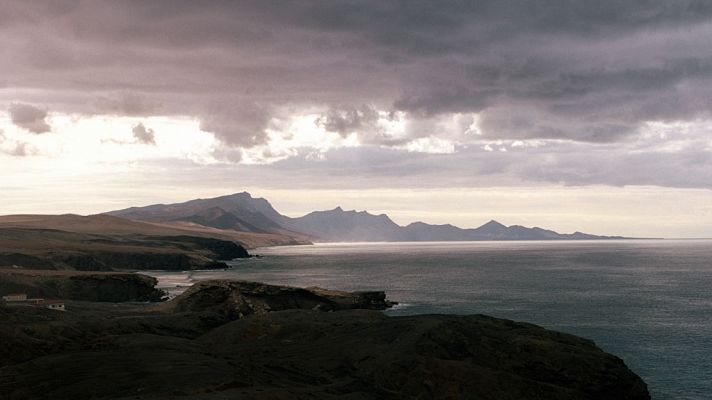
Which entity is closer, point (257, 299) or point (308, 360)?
point (308, 360)

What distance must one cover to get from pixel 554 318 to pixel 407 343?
6097cm

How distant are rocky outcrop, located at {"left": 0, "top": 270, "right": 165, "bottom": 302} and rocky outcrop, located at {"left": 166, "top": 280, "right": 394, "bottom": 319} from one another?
40371 millimetres

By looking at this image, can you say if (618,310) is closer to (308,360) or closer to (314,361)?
(314,361)

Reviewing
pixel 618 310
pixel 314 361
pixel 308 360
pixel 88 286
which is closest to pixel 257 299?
pixel 88 286

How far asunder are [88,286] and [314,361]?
103 m

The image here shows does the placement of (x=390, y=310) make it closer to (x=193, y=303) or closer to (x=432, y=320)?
(x=193, y=303)

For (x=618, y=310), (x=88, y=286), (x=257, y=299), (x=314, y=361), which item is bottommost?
(x=618, y=310)

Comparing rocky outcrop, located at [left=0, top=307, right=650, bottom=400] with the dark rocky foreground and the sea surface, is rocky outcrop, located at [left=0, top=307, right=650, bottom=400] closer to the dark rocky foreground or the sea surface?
the dark rocky foreground

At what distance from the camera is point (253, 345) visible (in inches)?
2852

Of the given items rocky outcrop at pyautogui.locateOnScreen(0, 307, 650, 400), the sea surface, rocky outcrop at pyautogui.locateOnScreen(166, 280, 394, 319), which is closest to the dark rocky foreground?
rocky outcrop at pyautogui.locateOnScreen(0, 307, 650, 400)

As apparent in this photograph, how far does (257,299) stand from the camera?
12138 cm

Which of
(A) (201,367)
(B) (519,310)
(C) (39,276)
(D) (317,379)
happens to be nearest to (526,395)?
(D) (317,379)

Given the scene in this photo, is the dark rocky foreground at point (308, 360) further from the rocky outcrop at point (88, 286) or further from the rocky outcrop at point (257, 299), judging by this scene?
the rocky outcrop at point (88, 286)

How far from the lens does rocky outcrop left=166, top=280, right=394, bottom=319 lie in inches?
4158
